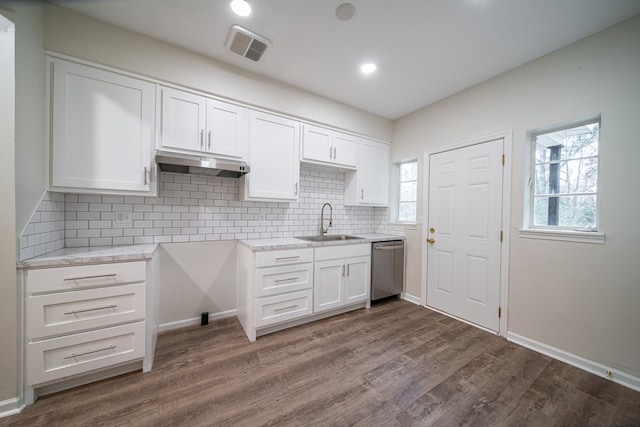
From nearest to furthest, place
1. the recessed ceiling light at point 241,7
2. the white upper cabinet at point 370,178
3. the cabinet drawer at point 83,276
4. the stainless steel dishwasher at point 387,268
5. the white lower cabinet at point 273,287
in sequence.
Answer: the cabinet drawer at point 83,276 → the recessed ceiling light at point 241,7 → the white lower cabinet at point 273,287 → the stainless steel dishwasher at point 387,268 → the white upper cabinet at point 370,178

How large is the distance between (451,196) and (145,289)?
3310mm

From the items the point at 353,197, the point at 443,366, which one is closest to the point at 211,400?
the point at 443,366

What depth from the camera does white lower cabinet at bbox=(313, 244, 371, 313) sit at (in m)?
2.65

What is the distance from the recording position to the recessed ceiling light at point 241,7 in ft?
5.51

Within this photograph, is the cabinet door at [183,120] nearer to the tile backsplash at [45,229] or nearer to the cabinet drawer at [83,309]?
the tile backsplash at [45,229]

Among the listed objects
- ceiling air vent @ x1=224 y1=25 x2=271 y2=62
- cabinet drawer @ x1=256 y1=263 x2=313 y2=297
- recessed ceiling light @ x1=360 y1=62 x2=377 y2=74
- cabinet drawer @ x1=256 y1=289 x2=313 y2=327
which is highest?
recessed ceiling light @ x1=360 y1=62 x2=377 y2=74

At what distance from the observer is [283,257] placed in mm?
2393

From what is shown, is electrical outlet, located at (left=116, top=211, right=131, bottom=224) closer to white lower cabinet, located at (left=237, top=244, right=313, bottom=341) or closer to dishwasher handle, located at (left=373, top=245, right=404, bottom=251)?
white lower cabinet, located at (left=237, top=244, right=313, bottom=341)

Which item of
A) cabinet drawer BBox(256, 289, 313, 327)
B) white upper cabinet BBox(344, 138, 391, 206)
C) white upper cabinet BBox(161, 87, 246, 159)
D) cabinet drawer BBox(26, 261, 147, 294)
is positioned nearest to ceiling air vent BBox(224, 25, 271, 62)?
white upper cabinet BBox(161, 87, 246, 159)

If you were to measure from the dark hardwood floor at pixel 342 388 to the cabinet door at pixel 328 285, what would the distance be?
384 mm

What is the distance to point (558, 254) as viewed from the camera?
2.06 metres

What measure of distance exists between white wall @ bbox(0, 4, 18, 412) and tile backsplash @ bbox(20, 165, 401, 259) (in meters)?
0.11

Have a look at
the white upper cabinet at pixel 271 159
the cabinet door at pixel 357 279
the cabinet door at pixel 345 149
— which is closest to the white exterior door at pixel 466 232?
the cabinet door at pixel 357 279

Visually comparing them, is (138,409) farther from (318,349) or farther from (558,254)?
(558,254)
